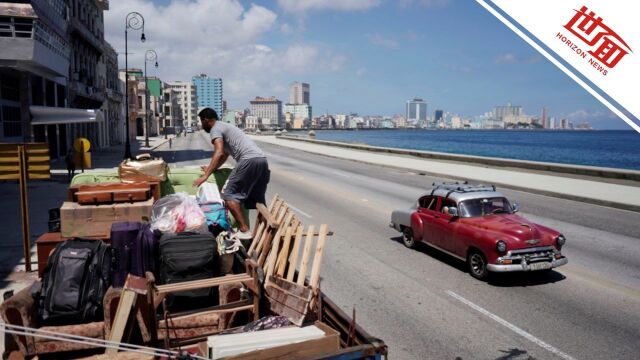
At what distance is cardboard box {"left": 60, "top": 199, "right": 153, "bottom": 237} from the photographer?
6.79m

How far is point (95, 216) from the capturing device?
6.88m

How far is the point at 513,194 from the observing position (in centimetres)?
2150

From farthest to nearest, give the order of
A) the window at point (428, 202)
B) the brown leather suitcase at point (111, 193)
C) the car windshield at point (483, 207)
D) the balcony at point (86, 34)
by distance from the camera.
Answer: the balcony at point (86, 34) < the window at point (428, 202) < the car windshield at point (483, 207) < the brown leather suitcase at point (111, 193)

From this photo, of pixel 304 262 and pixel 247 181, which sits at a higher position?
pixel 247 181

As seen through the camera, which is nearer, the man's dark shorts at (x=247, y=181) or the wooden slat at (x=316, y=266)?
the wooden slat at (x=316, y=266)

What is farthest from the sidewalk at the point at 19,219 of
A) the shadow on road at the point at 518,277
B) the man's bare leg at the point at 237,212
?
the shadow on road at the point at 518,277

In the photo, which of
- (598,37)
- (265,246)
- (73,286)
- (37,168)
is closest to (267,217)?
(265,246)

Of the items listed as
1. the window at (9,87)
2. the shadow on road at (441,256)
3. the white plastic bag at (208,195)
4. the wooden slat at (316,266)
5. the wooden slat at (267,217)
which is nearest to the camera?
the wooden slat at (316,266)

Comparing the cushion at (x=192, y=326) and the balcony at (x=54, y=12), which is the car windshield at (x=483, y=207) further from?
the balcony at (x=54, y=12)

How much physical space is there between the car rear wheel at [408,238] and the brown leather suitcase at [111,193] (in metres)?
6.41

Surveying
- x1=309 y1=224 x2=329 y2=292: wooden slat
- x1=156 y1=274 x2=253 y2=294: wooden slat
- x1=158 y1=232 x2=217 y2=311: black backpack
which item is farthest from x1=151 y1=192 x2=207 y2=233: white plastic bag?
x1=309 y1=224 x2=329 y2=292: wooden slat

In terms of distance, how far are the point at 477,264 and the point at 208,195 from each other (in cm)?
523

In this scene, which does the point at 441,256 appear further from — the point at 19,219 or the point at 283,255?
the point at 19,219

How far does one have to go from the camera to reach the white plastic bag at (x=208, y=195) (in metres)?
8.34
